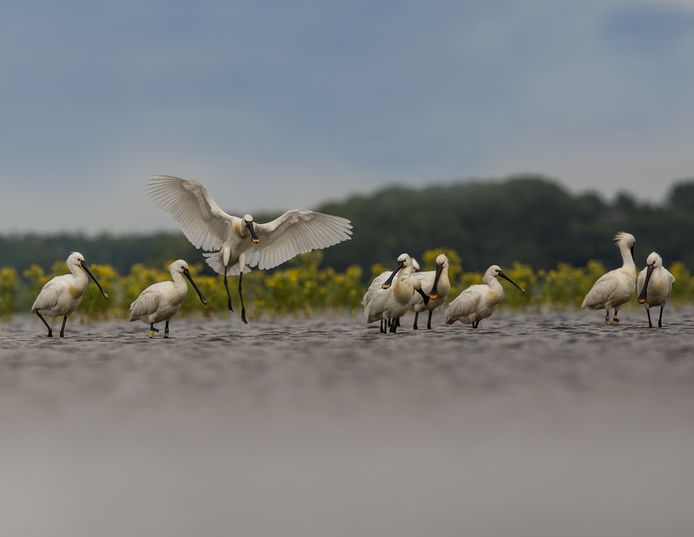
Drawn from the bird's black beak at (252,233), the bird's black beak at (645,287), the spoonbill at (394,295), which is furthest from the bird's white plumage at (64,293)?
the bird's black beak at (645,287)

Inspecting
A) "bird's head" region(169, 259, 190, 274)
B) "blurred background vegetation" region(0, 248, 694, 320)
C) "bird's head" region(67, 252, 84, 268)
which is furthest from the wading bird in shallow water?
"blurred background vegetation" region(0, 248, 694, 320)

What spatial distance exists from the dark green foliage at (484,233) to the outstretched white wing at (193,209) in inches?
1605

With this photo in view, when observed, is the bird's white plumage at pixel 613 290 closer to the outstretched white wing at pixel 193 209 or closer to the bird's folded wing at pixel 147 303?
the outstretched white wing at pixel 193 209

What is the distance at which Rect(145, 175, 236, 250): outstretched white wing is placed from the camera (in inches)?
730

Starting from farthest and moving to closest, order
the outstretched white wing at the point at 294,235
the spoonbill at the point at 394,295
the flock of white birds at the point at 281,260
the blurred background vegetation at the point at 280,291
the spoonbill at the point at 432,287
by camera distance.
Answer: the blurred background vegetation at the point at 280,291
the outstretched white wing at the point at 294,235
the spoonbill at the point at 432,287
the flock of white birds at the point at 281,260
the spoonbill at the point at 394,295

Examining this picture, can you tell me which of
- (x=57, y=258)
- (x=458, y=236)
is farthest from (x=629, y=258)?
(x=57, y=258)

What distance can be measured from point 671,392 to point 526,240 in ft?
189

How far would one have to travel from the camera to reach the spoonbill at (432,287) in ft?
56.6

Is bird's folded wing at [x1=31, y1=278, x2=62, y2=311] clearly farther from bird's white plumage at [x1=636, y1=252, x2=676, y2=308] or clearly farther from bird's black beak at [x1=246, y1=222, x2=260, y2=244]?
bird's white plumage at [x1=636, y1=252, x2=676, y2=308]

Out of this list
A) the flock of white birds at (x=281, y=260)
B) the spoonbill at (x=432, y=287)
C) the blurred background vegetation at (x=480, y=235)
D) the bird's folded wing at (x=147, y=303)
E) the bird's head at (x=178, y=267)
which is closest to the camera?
the bird's folded wing at (x=147, y=303)

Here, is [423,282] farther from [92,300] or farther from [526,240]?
[526,240]

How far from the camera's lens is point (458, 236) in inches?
2584

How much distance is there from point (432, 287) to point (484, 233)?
5148 centimetres

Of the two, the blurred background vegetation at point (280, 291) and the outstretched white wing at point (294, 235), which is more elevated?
the outstretched white wing at point (294, 235)
